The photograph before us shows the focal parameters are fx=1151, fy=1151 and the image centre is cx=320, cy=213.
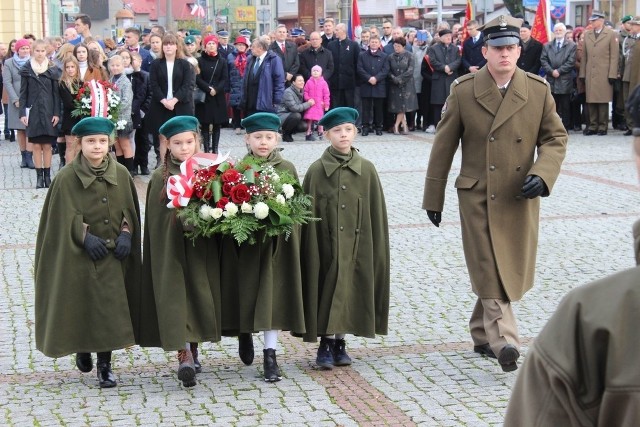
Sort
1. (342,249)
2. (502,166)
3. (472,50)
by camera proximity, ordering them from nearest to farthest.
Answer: (502,166) < (342,249) < (472,50)

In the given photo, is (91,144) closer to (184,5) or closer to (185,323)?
(185,323)

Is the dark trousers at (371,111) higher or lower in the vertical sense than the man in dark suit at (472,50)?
lower

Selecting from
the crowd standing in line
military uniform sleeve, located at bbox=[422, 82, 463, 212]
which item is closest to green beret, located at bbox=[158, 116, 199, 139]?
the crowd standing in line

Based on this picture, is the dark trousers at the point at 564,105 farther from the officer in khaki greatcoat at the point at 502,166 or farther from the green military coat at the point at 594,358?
the green military coat at the point at 594,358

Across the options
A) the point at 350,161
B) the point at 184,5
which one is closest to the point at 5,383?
the point at 350,161

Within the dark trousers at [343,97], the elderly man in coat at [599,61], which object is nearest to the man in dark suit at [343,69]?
the dark trousers at [343,97]

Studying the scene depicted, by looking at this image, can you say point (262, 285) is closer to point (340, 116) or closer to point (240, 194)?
point (240, 194)

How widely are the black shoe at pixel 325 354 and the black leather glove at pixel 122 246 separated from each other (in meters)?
1.25

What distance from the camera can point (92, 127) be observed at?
6340 millimetres

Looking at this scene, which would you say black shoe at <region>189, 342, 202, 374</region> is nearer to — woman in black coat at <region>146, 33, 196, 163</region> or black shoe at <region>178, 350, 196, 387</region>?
black shoe at <region>178, 350, 196, 387</region>

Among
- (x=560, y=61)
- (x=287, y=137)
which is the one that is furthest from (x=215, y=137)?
(x=560, y=61)

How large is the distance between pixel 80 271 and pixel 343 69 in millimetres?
15310

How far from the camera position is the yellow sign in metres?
79.9

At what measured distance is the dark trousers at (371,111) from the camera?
21219mm
